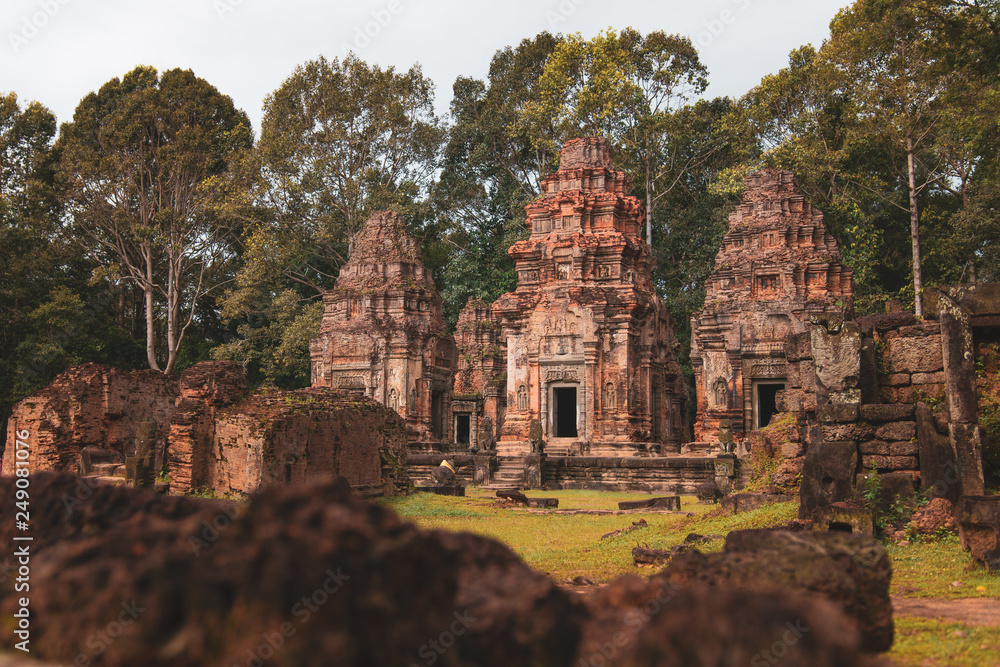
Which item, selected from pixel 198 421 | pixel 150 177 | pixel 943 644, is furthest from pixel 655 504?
pixel 150 177

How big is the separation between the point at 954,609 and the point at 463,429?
92.2 ft

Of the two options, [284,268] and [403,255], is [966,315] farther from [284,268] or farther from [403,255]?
[284,268]

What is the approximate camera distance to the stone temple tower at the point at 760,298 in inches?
983

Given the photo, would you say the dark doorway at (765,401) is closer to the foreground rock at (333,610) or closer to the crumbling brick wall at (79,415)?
the crumbling brick wall at (79,415)

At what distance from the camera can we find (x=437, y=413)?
97.2ft

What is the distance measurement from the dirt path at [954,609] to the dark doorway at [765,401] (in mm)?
19450

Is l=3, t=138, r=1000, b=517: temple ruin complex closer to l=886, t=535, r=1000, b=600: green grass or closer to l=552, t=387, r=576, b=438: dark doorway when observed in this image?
l=552, t=387, r=576, b=438: dark doorway

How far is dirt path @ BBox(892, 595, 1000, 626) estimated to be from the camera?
5.14 metres

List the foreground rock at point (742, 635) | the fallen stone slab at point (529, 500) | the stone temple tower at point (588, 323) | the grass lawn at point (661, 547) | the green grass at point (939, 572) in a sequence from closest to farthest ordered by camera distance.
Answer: the foreground rock at point (742, 635) < the grass lawn at point (661, 547) < the green grass at point (939, 572) < the fallen stone slab at point (529, 500) < the stone temple tower at point (588, 323)

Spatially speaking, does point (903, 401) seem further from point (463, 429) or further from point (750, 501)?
point (463, 429)

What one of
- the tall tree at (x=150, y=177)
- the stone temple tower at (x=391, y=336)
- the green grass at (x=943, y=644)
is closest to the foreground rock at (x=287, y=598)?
the green grass at (x=943, y=644)

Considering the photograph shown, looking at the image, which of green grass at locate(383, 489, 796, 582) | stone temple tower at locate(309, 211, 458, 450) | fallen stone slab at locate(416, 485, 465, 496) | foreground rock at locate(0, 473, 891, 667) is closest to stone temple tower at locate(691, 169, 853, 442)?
stone temple tower at locate(309, 211, 458, 450)

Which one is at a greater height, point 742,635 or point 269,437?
point 269,437

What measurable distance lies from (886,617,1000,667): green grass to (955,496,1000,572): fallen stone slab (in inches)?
79.0
